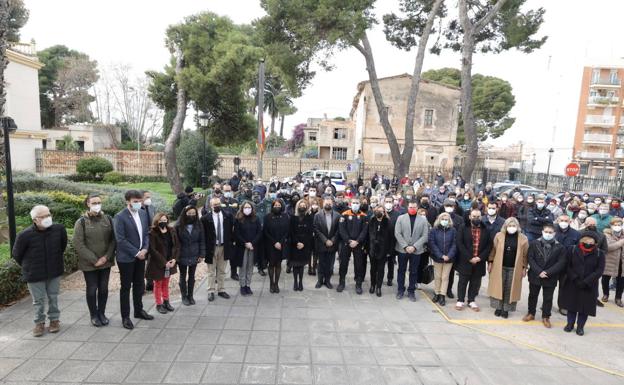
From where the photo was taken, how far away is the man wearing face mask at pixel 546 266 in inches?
225

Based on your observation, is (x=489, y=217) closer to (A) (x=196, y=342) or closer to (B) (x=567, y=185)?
(A) (x=196, y=342)

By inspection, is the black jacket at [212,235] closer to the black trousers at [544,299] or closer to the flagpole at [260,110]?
the black trousers at [544,299]

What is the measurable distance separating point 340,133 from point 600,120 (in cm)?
2989

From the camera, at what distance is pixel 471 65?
1689 centimetres

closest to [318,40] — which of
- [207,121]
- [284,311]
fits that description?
[207,121]

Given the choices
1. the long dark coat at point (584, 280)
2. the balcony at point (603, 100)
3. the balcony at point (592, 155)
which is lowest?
the long dark coat at point (584, 280)

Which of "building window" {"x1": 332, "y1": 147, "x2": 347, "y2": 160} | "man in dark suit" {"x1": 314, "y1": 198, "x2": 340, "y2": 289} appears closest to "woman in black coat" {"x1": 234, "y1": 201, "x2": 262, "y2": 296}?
"man in dark suit" {"x1": 314, "y1": 198, "x2": 340, "y2": 289}

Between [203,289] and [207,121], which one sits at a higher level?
[207,121]

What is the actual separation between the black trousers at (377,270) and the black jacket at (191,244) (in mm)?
3091

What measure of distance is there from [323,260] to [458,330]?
104 inches

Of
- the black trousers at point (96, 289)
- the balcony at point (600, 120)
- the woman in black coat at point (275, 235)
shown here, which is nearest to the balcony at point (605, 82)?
the balcony at point (600, 120)

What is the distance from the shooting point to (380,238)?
6.77 meters

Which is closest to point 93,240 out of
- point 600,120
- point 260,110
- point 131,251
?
point 131,251

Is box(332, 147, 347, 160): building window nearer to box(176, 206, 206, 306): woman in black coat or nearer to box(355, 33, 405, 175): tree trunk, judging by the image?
box(355, 33, 405, 175): tree trunk
